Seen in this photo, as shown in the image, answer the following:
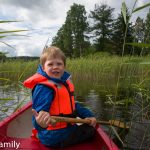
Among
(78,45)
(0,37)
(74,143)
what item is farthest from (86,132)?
(78,45)

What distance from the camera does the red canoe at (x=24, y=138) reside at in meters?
2.85

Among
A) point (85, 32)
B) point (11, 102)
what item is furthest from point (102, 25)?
point (11, 102)

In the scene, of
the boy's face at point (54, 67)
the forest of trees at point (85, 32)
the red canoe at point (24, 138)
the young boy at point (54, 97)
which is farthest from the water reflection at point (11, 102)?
the forest of trees at point (85, 32)

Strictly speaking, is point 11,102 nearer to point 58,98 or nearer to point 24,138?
point 24,138

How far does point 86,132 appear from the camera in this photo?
2967 mm

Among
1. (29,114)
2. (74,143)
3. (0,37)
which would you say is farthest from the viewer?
(29,114)

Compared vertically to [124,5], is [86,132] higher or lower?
lower

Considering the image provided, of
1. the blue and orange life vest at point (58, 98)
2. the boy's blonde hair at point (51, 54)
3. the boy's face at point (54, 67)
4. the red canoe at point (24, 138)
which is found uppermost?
the boy's blonde hair at point (51, 54)

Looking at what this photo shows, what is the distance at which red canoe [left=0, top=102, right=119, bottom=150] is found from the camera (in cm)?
285

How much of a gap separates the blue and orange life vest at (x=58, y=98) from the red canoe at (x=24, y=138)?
1.12 ft

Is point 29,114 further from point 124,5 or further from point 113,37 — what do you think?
point 113,37

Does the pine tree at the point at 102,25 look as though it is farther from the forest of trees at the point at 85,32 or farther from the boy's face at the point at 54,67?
the boy's face at the point at 54,67

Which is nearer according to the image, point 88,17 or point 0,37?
point 0,37

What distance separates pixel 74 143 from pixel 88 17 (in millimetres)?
49131
